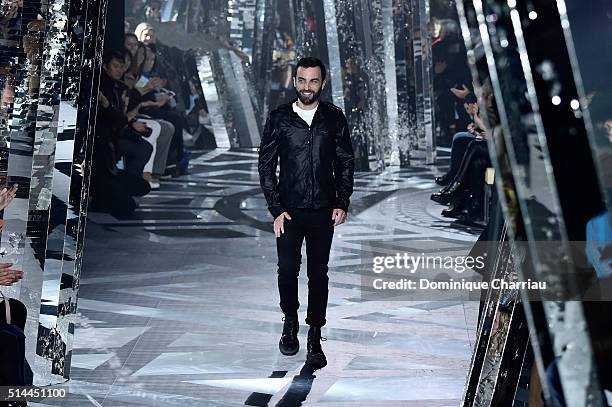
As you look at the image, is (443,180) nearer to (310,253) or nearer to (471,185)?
(471,185)

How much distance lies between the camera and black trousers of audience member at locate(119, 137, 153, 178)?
816cm

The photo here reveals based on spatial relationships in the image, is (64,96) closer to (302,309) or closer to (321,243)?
(321,243)

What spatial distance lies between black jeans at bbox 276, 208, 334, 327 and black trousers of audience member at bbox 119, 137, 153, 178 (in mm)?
4650

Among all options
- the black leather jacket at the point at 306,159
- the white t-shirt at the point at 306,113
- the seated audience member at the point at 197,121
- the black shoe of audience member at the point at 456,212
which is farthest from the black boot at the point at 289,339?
the seated audience member at the point at 197,121

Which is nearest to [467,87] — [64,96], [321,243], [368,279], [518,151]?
[368,279]

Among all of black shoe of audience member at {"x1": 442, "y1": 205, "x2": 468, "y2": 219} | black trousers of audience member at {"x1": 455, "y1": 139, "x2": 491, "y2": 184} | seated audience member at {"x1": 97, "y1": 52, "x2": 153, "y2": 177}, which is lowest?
black shoe of audience member at {"x1": 442, "y1": 205, "x2": 468, "y2": 219}

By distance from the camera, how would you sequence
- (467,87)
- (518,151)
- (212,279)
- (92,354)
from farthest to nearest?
(467,87)
(212,279)
(92,354)
(518,151)

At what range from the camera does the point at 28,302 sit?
10.5ft

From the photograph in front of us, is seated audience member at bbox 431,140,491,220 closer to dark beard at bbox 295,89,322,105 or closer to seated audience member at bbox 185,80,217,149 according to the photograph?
seated audience member at bbox 185,80,217,149

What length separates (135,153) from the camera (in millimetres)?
8328

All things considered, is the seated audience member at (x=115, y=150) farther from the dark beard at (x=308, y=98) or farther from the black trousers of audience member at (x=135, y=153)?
the dark beard at (x=308, y=98)

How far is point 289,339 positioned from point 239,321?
562mm

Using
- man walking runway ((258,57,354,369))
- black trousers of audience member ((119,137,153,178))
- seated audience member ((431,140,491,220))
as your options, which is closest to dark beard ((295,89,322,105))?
man walking runway ((258,57,354,369))

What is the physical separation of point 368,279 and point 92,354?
6.67ft
